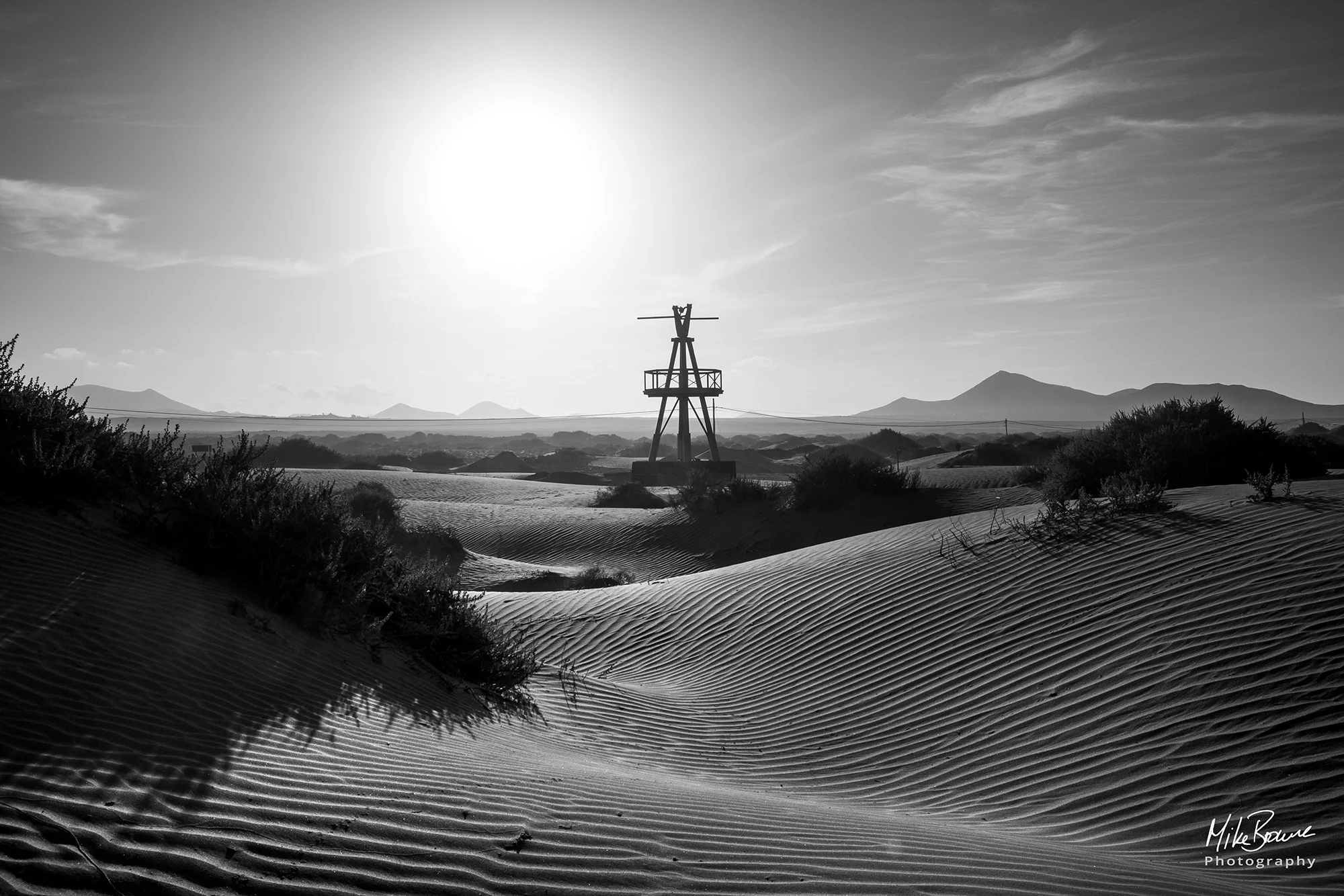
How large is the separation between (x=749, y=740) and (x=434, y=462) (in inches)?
1699

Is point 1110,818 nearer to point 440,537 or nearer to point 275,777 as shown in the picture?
point 275,777

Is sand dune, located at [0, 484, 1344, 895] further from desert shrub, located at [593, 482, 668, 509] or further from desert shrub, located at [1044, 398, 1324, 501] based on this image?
desert shrub, located at [593, 482, 668, 509]

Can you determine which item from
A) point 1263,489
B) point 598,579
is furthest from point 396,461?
point 1263,489

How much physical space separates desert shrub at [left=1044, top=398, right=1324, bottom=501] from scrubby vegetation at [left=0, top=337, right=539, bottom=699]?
10.7 meters

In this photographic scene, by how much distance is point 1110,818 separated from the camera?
15.4ft

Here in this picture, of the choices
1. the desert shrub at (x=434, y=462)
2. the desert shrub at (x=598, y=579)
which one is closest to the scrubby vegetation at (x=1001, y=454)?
the desert shrub at (x=598, y=579)

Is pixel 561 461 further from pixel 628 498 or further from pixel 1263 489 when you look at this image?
pixel 1263 489

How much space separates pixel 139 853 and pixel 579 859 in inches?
63.9

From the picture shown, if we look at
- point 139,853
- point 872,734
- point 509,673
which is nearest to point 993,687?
point 872,734

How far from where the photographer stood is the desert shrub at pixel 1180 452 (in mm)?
14523

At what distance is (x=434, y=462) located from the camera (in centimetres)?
4756

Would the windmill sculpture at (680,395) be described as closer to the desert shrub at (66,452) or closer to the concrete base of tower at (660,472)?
the concrete base of tower at (660,472)

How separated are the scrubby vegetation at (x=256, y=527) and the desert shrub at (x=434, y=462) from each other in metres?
38.6

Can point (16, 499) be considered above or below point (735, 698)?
above
